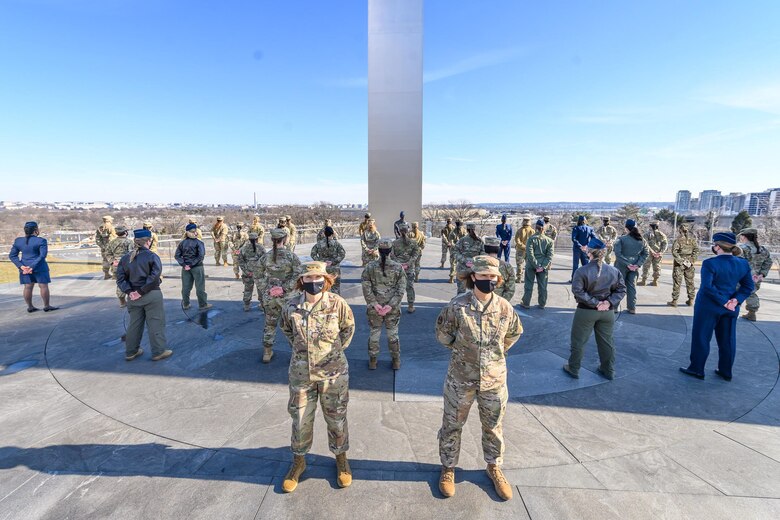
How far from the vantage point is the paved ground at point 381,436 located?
295cm

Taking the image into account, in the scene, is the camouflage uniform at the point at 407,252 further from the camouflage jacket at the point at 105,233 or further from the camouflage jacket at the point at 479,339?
the camouflage jacket at the point at 105,233

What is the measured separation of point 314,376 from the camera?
3066 mm

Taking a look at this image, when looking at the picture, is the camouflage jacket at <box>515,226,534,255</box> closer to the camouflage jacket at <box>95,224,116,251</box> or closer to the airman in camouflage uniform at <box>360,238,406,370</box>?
the airman in camouflage uniform at <box>360,238,406,370</box>

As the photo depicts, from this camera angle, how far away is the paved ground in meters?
2.95

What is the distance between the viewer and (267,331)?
5574mm

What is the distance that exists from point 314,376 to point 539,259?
655 centimetres

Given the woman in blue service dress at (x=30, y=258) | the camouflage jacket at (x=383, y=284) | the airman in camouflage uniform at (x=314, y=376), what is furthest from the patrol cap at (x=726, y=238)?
the woman in blue service dress at (x=30, y=258)

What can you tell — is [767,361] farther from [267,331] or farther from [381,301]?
[267,331]

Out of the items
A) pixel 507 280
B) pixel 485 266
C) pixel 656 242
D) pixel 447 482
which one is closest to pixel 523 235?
pixel 656 242

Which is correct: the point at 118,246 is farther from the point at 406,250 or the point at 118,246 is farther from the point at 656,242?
the point at 656,242

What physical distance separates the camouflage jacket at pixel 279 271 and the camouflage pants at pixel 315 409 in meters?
2.73

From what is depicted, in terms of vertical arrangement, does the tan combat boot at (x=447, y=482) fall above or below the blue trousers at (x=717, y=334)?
below

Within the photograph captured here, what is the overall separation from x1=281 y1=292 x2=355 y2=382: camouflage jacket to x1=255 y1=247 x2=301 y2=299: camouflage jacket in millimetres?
2542

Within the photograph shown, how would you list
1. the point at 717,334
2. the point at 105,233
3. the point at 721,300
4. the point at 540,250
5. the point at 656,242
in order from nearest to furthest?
the point at 721,300
the point at 717,334
the point at 540,250
the point at 656,242
the point at 105,233
